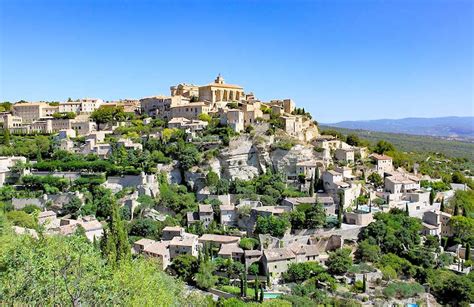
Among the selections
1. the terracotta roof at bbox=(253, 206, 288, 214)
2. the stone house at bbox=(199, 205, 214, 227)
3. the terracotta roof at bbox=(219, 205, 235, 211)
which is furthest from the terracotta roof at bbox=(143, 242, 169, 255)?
the terracotta roof at bbox=(253, 206, 288, 214)

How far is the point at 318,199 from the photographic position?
125 ft

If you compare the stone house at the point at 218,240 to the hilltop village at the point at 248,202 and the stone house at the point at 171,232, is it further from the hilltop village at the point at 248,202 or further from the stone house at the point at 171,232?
the stone house at the point at 171,232

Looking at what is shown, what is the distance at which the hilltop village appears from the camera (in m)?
31.8

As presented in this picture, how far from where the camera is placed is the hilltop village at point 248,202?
104 feet

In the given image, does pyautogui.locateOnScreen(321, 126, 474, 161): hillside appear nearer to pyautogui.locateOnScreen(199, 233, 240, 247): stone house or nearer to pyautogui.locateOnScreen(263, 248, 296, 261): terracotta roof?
pyautogui.locateOnScreen(199, 233, 240, 247): stone house

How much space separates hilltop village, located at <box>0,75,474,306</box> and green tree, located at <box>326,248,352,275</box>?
105 mm

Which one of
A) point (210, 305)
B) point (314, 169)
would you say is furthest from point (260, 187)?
point (210, 305)

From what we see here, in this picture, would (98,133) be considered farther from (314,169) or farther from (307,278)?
(307,278)

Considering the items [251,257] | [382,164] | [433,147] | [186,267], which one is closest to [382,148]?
[382,164]

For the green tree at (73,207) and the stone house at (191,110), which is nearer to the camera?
the green tree at (73,207)

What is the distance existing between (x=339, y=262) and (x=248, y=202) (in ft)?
34.1

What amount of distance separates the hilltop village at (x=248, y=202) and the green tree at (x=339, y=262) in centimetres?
10

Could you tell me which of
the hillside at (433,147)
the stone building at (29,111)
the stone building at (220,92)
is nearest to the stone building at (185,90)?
the stone building at (220,92)

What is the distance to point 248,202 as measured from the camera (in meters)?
39.2
